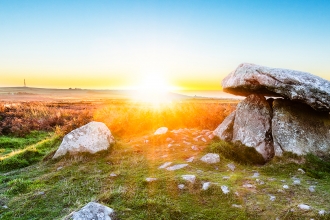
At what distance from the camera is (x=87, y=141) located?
10117 mm

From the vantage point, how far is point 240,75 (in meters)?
9.92

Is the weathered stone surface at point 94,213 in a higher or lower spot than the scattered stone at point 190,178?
lower

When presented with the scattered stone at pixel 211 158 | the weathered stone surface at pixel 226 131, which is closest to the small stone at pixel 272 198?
the scattered stone at pixel 211 158

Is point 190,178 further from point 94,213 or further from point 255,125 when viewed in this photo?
point 255,125

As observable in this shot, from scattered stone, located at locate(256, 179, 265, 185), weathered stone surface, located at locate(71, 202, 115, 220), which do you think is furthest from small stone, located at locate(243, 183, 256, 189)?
weathered stone surface, located at locate(71, 202, 115, 220)

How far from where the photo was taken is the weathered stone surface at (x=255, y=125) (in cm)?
927

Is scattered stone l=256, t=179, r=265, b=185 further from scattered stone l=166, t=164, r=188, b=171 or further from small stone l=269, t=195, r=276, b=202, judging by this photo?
scattered stone l=166, t=164, r=188, b=171

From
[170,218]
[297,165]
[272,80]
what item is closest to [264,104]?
[272,80]

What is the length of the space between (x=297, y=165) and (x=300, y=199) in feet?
8.25

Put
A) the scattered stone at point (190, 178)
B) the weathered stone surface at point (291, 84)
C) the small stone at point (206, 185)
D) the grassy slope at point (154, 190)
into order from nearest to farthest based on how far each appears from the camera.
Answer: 1. the grassy slope at point (154, 190)
2. the small stone at point (206, 185)
3. the scattered stone at point (190, 178)
4. the weathered stone surface at point (291, 84)

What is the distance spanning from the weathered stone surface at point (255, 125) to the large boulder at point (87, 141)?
5167 mm

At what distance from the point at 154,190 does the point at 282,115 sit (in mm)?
5714

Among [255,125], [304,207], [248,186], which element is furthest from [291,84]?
[304,207]

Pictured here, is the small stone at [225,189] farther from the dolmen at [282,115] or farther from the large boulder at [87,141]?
the large boulder at [87,141]
